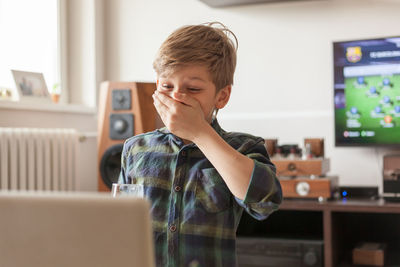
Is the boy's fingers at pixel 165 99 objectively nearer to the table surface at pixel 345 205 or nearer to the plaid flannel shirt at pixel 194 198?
the plaid flannel shirt at pixel 194 198

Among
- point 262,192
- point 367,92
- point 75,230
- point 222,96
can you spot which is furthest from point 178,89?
point 367,92

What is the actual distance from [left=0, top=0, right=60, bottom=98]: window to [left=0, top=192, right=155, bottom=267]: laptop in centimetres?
305

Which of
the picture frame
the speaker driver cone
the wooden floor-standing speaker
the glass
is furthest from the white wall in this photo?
the glass

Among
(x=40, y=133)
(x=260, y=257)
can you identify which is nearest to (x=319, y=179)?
(x=260, y=257)

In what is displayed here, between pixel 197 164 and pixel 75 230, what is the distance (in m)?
0.59

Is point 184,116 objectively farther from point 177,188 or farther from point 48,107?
point 48,107

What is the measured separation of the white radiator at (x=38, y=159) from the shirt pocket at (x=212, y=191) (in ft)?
7.21

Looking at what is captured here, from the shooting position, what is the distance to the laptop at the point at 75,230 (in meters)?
0.42

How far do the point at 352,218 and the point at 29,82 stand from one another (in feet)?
6.81

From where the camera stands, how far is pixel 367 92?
2.84 m

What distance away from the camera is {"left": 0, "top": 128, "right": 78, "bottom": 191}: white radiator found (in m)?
2.96

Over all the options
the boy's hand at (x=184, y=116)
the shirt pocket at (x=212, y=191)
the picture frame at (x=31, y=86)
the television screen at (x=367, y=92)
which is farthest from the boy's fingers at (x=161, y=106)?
the picture frame at (x=31, y=86)

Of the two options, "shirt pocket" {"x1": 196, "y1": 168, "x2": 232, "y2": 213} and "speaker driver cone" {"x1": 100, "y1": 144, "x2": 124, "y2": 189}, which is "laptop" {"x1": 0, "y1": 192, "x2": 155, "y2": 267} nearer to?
"shirt pocket" {"x1": 196, "y1": 168, "x2": 232, "y2": 213}

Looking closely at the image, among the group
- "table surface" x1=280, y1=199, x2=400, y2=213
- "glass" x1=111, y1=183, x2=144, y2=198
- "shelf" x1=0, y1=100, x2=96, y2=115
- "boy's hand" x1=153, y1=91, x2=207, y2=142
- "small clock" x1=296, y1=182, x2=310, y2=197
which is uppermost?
"shelf" x1=0, y1=100, x2=96, y2=115
